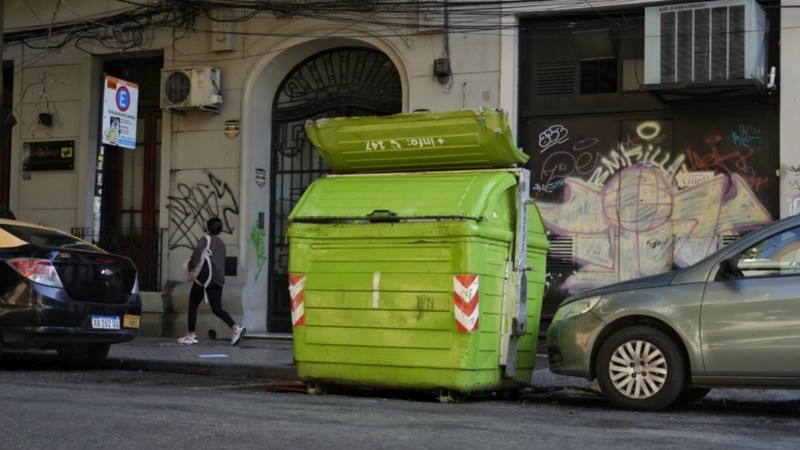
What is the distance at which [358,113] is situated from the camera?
54.3 ft

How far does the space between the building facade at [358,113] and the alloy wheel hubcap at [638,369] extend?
4853mm

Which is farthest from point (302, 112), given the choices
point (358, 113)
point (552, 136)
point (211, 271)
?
point (552, 136)

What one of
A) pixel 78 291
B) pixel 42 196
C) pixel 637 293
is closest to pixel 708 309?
pixel 637 293

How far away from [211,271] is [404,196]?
5.53 meters

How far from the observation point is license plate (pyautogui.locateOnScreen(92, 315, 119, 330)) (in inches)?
468

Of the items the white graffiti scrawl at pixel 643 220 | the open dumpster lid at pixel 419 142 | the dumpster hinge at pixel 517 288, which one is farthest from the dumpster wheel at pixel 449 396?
the white graffiti scrawl at pixel 643 220

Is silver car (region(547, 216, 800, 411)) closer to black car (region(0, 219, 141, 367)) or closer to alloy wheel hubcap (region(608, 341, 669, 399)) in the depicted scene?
alloy wheel hubcap (region(608, 341, 669, 399))

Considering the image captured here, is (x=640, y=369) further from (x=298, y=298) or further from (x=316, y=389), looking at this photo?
(x=298, y=298)

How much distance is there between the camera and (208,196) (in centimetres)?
1683

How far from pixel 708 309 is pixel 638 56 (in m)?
6.08

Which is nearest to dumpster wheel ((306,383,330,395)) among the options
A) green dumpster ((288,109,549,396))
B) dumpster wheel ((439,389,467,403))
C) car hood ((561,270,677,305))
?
green dumpster ((288,109,549,396))

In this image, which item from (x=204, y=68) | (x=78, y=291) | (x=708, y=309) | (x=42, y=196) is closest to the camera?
(x=708, y=309)

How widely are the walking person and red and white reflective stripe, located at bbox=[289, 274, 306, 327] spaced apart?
480cm

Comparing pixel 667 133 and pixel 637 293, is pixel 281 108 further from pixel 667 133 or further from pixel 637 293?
pixel 637 293
